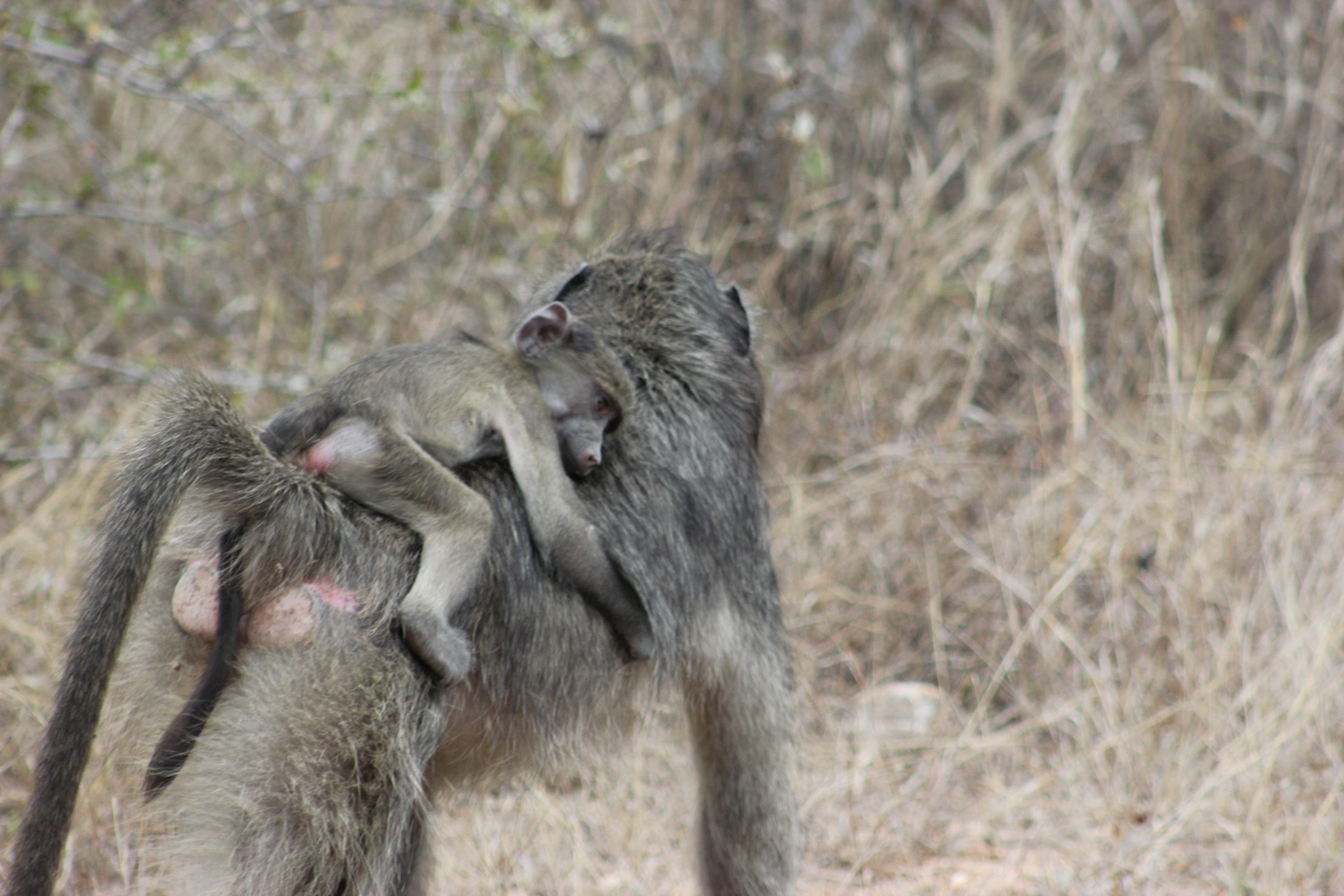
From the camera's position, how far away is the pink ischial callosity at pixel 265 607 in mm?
2156

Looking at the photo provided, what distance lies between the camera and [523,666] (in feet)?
7.94

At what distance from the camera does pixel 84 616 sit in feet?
6.57

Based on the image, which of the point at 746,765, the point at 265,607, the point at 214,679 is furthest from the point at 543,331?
the point at 746,765

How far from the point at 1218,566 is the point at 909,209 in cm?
210

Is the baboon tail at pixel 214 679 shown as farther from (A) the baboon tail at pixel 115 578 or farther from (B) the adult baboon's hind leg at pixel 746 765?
(B) the adult baboon's hind leg at pixel 746 765

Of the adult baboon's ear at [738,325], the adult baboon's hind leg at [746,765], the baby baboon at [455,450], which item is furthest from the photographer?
the adult baboon's ear at [738,325]

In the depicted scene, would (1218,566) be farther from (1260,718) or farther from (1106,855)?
(1106,855)

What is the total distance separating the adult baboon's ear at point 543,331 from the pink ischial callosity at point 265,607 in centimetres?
67

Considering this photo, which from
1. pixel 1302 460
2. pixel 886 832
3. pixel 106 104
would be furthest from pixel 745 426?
pixel 106 104

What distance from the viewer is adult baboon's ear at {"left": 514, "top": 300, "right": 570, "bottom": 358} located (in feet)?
8.63

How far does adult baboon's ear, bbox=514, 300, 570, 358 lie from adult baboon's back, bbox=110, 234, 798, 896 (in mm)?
249

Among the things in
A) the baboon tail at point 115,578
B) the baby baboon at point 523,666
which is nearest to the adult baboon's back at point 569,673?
the baby baboon at point 523,666

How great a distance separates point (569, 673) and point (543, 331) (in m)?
0.68

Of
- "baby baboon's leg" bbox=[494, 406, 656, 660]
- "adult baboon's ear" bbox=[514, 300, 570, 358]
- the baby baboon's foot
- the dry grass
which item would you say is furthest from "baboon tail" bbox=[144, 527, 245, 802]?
the dry grass
